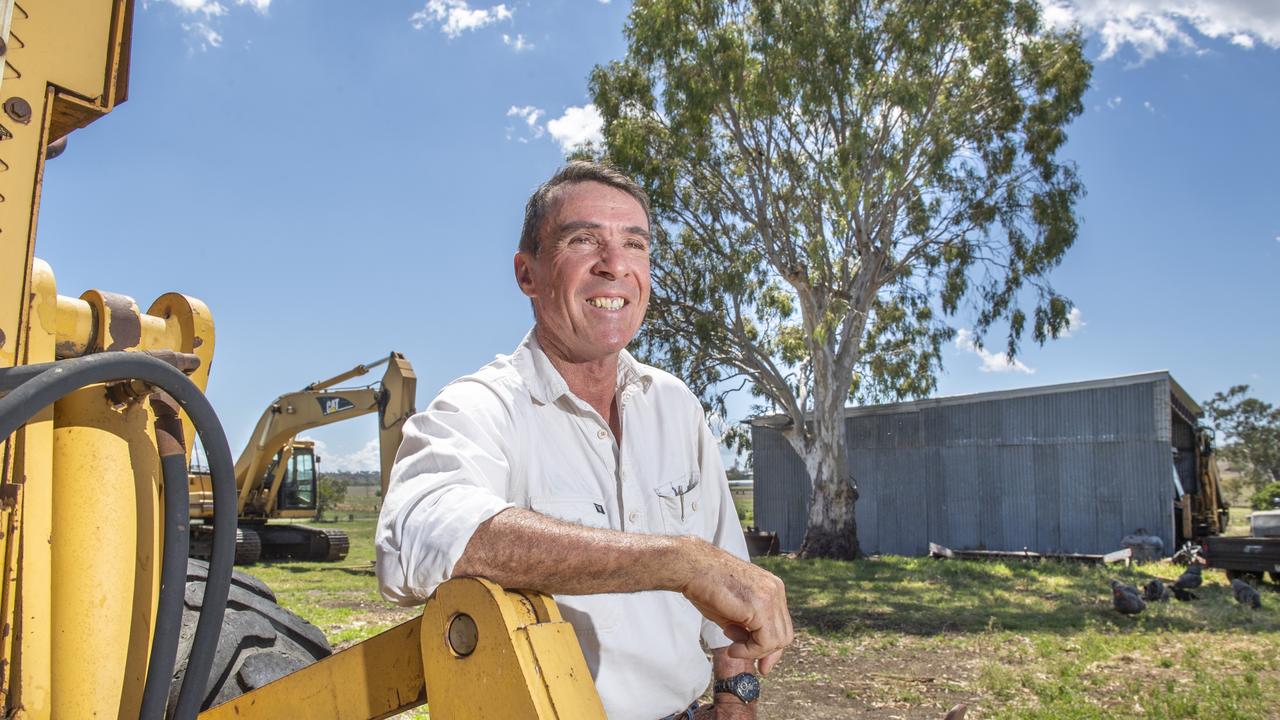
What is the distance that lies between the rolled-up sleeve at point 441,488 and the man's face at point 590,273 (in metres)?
0.32

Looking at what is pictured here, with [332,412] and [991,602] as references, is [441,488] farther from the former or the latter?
[332,412]

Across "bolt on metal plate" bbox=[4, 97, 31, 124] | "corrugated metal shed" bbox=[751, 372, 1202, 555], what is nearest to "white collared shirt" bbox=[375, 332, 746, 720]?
"bolt on metal plate" bbox=[4, 97, 31, 124]

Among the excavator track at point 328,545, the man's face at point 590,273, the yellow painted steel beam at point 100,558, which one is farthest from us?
the excavator track at point 328,545

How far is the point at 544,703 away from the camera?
1.15 meters

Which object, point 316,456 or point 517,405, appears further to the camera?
point 316,456

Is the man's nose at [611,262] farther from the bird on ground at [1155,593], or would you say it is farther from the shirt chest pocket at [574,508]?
the bird on ground at [1155,593]

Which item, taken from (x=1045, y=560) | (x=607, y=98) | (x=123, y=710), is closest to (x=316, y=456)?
(x=607, y=98)

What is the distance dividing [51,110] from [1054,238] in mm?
20894

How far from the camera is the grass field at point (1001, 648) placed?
6523 mm

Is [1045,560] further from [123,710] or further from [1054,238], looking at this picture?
[123,710]

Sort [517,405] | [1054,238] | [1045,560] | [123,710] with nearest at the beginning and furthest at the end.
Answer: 1. [123,710]
2. [517,405]
3. [1045,560]
4. [1054,238]

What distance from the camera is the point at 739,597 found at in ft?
4.29

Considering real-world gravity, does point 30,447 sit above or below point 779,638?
above

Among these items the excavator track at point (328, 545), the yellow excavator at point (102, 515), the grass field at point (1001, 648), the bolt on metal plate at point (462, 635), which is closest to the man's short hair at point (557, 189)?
the yellow excavator at point (102, 515)
